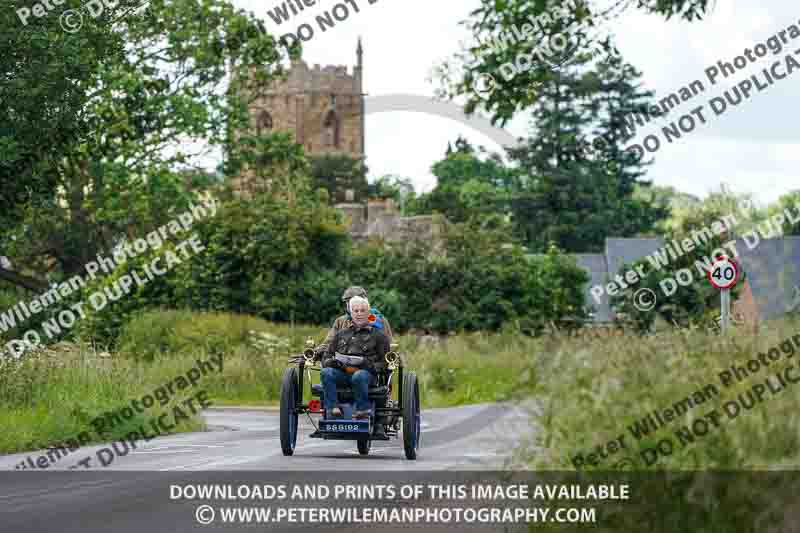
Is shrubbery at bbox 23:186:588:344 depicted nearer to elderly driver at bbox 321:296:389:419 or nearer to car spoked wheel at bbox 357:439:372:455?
car spoked wheel at bbox 357:439:372:455

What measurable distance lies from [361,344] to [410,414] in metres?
0.88

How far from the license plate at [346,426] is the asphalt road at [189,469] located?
35 centimetres

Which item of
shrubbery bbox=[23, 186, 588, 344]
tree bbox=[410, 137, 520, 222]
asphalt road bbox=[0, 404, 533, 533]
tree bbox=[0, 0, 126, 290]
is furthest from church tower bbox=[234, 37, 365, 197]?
asphalt road bbox=[0, 404, 533, 533]

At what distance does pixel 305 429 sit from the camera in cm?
2236

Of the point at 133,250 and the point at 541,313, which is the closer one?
the point at 133,250

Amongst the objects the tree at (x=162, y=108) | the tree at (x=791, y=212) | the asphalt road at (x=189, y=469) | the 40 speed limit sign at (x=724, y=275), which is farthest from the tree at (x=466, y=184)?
the asphalt road at (x=189, y=469)

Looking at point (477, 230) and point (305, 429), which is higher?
point (477, 230)

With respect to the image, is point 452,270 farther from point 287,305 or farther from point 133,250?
point 133,250

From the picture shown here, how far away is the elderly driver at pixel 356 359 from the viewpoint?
14.7 m

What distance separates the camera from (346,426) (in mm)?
14586

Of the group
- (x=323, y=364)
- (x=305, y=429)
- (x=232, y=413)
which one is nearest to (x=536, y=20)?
(x=323, y=364)

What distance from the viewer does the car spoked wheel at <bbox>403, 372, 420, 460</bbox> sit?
14.7 metres

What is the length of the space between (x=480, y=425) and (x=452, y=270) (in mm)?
25507

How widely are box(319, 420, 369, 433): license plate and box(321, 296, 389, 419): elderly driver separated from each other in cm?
9
